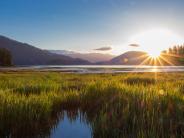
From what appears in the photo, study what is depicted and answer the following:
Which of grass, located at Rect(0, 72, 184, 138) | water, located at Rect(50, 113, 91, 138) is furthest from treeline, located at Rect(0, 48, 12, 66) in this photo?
water, located at Rect(50, 113, 91, 138)

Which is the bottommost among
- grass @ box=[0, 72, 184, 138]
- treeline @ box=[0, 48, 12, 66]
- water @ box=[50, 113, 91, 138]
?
water @ box=[50, 113, 91, 138]

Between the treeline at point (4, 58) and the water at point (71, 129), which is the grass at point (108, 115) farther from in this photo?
the treeline at point (4, 58)

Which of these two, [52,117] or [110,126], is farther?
[52,117]

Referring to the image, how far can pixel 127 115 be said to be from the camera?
7.75m

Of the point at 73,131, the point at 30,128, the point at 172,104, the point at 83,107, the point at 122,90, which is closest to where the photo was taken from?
the point at 30,128

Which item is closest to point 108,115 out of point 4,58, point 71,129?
point 71,129

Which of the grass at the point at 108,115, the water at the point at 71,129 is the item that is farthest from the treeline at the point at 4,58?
the water at the point at 71,129

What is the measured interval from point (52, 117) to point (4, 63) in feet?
473

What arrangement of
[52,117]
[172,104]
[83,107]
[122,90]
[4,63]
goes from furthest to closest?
[4,63]
[122,90]
[83,107]
[52,117]
[172,104]

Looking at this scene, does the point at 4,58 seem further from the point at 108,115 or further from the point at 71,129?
the point at 108,115

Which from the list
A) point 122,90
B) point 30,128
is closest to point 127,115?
point 30,128

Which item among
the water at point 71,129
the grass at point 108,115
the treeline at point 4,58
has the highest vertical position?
the treeline at point 4,58

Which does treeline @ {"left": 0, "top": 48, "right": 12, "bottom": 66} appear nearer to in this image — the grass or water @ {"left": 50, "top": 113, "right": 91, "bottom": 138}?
the grass

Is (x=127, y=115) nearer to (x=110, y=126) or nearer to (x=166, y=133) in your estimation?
(x=110, y=126)
